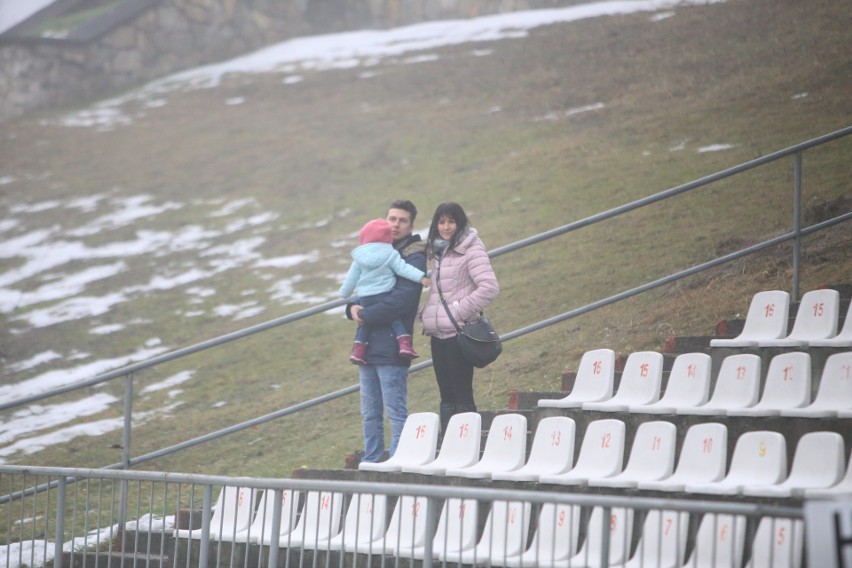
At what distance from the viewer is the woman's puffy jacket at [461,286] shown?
6.84 metres

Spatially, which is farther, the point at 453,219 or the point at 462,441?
the point at 453,219

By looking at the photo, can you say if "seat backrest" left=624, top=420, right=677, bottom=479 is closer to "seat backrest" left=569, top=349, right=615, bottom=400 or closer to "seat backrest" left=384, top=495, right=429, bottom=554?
"seat backrest" left=569, top=349, right=615, bottom=400

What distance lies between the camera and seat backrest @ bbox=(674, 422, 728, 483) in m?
5.55

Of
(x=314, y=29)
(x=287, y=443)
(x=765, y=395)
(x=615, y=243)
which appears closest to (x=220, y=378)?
(x=287, y=443)

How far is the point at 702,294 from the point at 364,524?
5.21 meters

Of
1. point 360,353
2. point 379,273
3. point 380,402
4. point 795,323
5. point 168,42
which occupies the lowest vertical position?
point 380,402

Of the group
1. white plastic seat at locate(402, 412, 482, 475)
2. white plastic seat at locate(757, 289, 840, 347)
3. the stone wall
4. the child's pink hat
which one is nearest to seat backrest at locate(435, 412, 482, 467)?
white plastic seat at locate(402, 412, 482, 475)

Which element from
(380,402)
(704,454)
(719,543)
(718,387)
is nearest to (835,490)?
(719,543)

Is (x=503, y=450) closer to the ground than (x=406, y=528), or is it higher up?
higher up

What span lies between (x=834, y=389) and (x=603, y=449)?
124cm

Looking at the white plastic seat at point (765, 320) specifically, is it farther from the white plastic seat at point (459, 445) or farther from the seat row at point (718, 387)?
the white plastic seat at point (459, 445)

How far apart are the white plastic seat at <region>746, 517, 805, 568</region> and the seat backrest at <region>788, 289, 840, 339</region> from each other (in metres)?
2.43

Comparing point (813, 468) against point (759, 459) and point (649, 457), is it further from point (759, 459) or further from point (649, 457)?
point (649, 457)

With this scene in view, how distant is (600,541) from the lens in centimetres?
471
